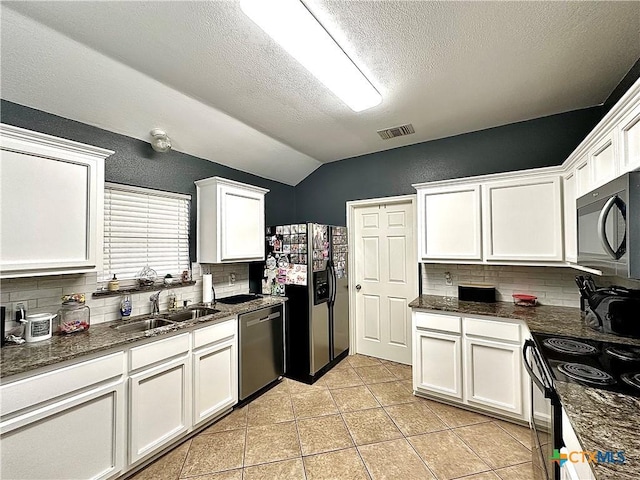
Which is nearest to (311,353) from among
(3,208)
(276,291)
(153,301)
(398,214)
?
(276,291)

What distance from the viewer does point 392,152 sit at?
12.1 ft

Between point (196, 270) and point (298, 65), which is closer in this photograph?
point (298, 65)

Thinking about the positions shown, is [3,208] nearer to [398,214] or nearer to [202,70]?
[202,70]

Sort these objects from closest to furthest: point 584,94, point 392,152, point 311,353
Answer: point 584,94
point 311,353
point 392,152

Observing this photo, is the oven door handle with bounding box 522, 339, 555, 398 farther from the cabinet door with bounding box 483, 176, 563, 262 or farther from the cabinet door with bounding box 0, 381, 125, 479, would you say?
the cabinet door with bounding box 0, 381, 125, 479

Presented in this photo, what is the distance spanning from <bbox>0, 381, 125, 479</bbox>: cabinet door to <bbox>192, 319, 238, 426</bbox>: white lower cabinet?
22.4 inches

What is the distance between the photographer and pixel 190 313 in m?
2.73

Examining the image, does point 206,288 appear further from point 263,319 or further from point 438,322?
point 438,322

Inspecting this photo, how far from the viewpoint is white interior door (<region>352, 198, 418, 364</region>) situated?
364 centimetres

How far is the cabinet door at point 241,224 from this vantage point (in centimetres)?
302

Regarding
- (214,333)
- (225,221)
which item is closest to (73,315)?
(214,333)

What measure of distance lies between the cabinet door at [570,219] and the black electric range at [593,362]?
753 mm

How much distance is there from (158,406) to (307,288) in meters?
1.67

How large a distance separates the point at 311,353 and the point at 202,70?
2848mm
